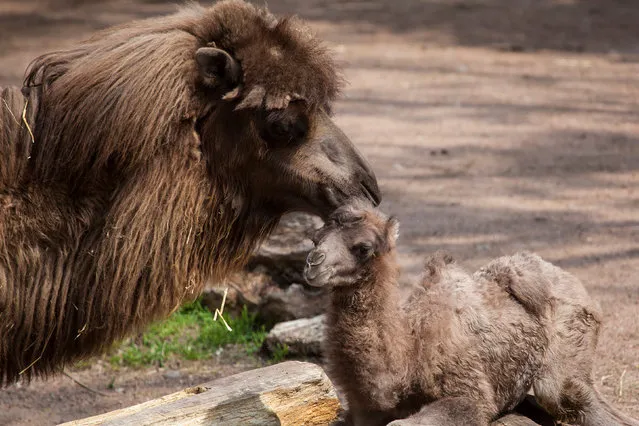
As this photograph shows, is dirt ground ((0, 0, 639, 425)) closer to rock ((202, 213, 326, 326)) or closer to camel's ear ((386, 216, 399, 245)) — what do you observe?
rock ((202, 213, 326, 326))

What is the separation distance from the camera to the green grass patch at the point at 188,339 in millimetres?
6395

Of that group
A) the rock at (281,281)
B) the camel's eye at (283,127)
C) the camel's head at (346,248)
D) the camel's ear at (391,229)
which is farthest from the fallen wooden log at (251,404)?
the rock at (281,281)

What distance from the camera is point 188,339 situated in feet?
21.6

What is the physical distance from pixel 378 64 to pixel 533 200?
15.4 ft

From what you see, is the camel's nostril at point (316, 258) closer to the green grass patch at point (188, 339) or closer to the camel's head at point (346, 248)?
the camel's head at point (346, 248)

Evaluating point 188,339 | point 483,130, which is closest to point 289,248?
point 188,339

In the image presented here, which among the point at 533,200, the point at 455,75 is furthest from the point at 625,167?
the point at 455,75

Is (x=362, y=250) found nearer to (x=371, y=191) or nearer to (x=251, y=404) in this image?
(x=371, y=191)

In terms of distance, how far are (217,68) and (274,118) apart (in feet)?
0.97

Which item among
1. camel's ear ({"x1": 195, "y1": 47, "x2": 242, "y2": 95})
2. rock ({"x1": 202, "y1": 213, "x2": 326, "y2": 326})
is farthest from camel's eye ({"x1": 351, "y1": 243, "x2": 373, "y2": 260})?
rock ({"x1": 202, "y1": 213, "x2": 326, "y2": 326})

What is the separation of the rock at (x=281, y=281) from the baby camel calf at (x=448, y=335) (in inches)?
79.6

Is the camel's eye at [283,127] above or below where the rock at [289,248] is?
above

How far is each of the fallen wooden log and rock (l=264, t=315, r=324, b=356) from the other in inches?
61.7

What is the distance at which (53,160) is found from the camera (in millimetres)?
3910
